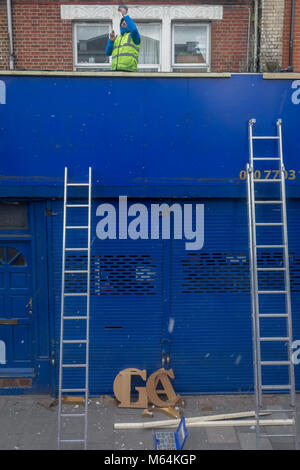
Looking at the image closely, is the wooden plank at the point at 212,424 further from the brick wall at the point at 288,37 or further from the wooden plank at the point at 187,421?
the brick wall at the point at 288,37

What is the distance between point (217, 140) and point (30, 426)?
485 cm

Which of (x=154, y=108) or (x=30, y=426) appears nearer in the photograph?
(x=30, y=426)

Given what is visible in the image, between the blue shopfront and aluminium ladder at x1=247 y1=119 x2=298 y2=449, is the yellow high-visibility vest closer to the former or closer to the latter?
the blue shopfront

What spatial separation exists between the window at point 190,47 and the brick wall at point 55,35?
0.24 metres

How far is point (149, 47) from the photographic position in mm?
8852

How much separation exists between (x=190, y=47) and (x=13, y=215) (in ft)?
18.3

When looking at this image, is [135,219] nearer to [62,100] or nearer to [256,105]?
[62,100]

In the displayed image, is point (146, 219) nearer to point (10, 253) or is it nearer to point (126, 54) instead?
point (10, 253)

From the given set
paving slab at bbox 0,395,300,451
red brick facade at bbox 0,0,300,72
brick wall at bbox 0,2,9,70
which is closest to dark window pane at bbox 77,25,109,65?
red brick facade at bbox 0,0,300,72

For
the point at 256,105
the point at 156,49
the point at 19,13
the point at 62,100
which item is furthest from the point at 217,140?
the point at 19,13

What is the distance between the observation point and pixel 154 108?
590 centimetres

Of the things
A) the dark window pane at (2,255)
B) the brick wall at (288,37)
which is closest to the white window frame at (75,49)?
the brick wall at (288,37)

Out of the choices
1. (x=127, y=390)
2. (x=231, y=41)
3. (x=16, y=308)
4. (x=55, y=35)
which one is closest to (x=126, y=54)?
(x=55, y=35)

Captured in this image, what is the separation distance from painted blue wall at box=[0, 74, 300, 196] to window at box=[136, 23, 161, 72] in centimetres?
337
